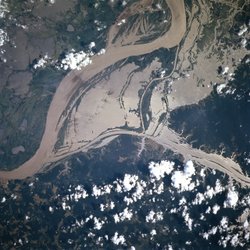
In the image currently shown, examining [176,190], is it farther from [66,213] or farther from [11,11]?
[11,11]

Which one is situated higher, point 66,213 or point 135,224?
point 66,213

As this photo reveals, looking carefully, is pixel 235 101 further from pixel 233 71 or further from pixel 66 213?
pixel 66 213

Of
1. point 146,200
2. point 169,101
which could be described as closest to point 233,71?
point 169,101

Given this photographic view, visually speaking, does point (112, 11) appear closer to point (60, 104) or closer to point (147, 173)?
point (60, 104)

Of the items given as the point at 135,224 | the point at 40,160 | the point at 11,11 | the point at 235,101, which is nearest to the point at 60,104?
the point at 40,160

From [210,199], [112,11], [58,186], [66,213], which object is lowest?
[210,199]

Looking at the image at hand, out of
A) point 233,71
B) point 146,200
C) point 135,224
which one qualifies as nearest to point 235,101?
point 233,71

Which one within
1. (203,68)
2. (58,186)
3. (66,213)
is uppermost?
(203,68)

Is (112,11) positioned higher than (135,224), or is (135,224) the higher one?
(112,11)
